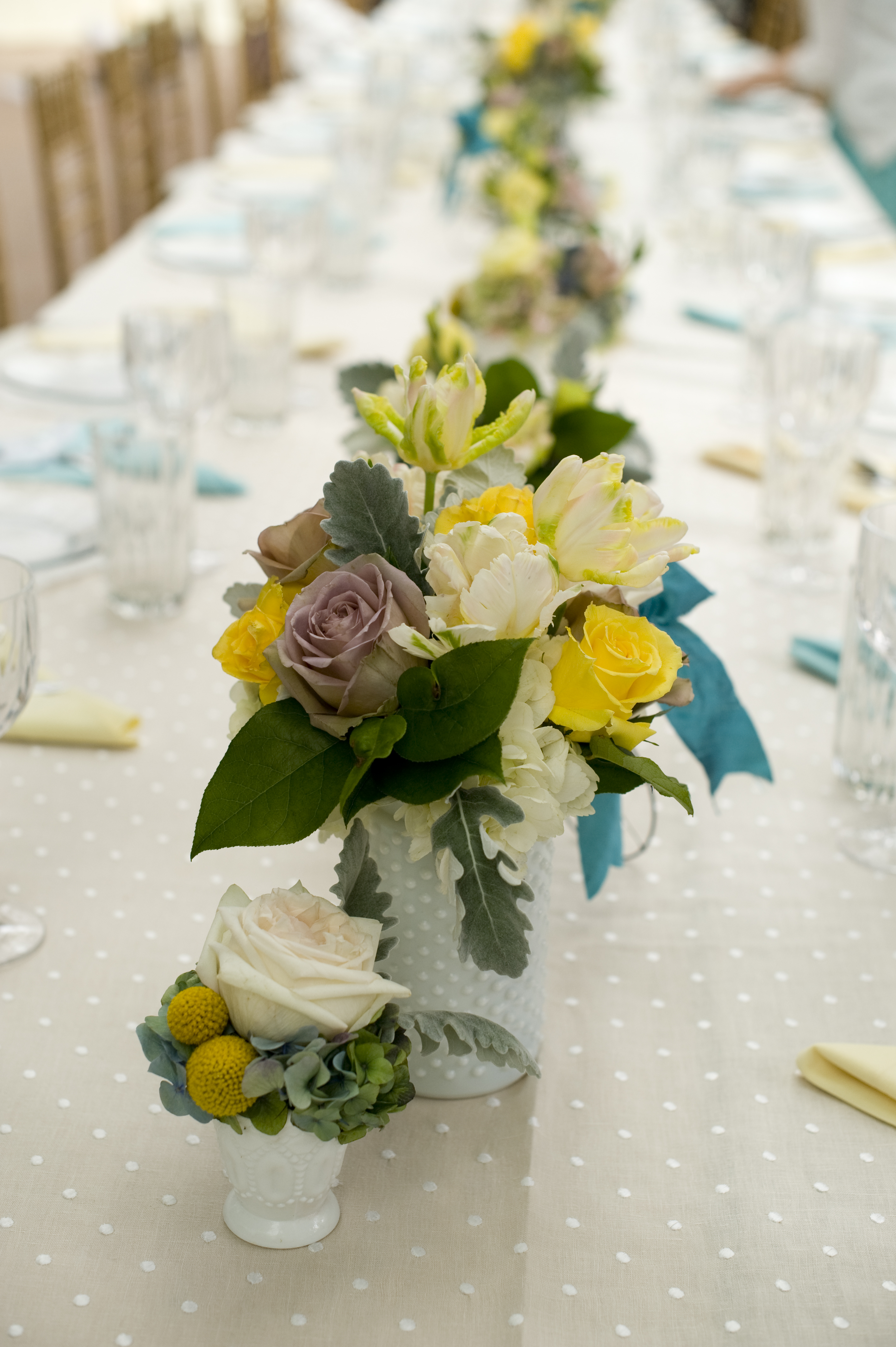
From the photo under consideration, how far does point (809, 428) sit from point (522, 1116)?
856 mm

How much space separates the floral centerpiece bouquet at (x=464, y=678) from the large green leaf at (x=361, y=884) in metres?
0.01

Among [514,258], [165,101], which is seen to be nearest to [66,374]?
[514,258]

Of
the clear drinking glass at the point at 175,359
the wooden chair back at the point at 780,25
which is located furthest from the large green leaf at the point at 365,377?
the wooden chair back at the point at 780,25

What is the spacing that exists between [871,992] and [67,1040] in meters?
0.44

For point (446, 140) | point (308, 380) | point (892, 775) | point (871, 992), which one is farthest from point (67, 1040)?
point (446, 140)

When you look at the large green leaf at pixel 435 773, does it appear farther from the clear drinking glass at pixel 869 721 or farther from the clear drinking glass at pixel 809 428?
the clear drinking glass at pixel 809 428

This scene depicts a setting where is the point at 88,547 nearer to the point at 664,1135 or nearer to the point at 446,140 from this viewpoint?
the point at 664,1135

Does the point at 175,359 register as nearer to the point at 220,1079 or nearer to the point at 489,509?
the point at 489,509

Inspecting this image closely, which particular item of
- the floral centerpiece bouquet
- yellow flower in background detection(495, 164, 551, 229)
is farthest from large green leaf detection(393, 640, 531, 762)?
yellow flower in background detection(495, 164, 551, 229)

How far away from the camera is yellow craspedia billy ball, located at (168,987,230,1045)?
19.5 inches

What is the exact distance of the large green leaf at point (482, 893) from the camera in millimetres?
531

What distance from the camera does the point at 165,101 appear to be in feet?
11.1

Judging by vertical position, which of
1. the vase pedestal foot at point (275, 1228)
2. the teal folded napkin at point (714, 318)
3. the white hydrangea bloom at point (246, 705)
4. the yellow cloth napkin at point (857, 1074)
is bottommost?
the teal folded napkin at point (714, 318)

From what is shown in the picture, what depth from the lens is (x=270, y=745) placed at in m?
0.54
